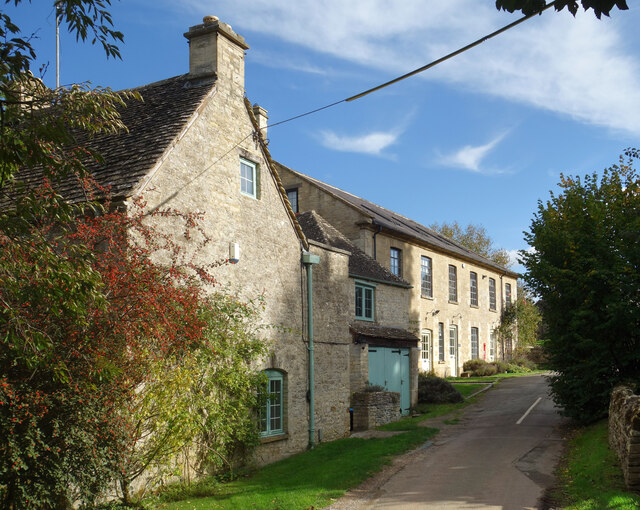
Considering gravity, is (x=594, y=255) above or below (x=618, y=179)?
below

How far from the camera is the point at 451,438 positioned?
16156mm

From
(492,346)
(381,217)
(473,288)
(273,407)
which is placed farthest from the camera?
(492,346)

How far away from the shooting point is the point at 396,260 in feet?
99.0

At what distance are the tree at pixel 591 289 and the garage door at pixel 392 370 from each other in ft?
18.7

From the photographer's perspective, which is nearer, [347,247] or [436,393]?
[347,247]

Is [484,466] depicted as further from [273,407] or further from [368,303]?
[368,303]

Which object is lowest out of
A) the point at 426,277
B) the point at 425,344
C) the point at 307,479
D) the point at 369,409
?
the point at 307,479

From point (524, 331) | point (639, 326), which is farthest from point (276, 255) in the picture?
point (524, 331)

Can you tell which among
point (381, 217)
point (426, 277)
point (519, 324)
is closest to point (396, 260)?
point (381, 217)

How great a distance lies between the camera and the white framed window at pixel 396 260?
29.7 metres

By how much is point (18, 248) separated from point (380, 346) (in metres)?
15.5

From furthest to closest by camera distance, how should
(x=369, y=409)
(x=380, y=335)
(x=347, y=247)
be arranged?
(x=347, y=247)
(x=380, y=335)
(x=369, y=409)

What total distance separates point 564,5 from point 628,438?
7536mm

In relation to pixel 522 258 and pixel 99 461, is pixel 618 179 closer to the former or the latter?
pixel 522 258
